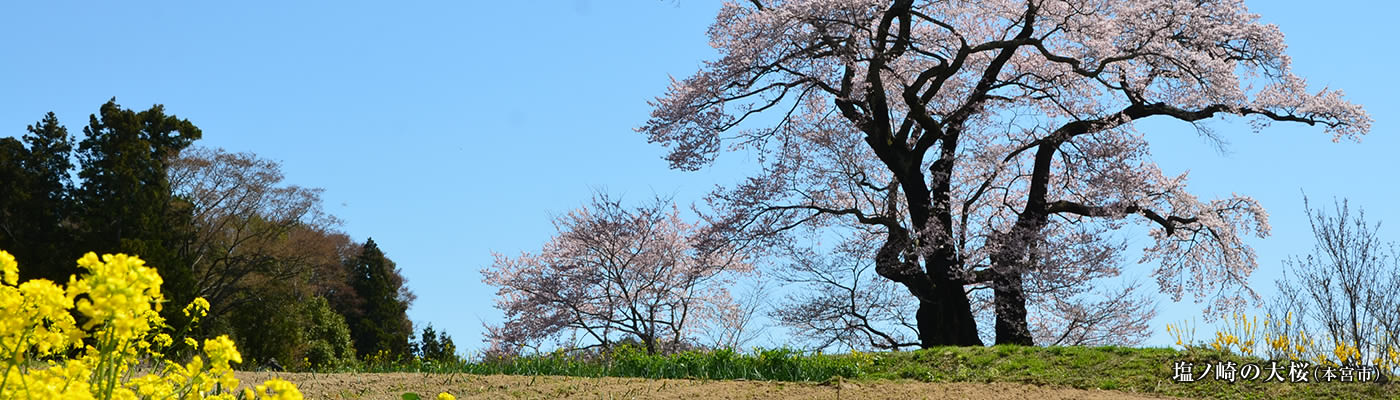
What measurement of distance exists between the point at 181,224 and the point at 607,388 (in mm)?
18239

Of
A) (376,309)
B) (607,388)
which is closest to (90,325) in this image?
(607,388)

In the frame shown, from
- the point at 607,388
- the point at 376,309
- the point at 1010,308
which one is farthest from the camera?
the point at 376,309

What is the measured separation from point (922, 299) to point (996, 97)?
9.53 feet

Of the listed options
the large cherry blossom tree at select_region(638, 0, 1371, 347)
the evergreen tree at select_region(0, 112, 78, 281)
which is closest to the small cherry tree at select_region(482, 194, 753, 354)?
the large cherry blossom tree at select_region(638, 0, 1371, 347)

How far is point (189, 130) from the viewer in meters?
23.2

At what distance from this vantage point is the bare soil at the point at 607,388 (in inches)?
252

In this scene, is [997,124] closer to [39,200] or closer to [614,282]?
[614,282]

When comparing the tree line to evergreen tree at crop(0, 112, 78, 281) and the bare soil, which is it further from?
the bare soil

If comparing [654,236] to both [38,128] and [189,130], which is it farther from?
[38,128]

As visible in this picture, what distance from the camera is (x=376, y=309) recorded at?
2792 centimetres

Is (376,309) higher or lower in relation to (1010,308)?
higher

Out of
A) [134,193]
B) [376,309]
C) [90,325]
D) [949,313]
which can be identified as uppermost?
[134,193]

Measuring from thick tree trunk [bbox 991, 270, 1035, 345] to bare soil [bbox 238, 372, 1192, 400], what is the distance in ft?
19.2

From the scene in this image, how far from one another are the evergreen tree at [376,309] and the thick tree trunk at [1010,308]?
1807 centimetres
